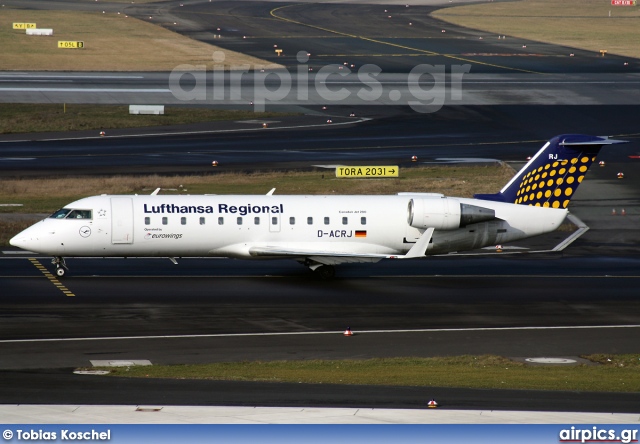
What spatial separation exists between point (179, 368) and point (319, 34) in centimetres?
11765

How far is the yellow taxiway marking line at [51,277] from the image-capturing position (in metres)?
41.8

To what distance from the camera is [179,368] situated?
32000mm

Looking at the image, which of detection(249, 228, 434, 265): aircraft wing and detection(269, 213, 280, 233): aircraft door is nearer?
detection(249, 228, 434, 265): aircraft wing

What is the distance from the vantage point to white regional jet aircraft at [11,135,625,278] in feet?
142

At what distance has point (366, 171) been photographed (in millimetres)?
66750

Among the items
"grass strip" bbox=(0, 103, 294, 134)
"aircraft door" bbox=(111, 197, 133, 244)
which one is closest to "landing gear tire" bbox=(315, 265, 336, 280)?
"aircraft door" bbox=(111, 197, 133, 244)

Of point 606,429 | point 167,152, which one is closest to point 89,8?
point 167,152

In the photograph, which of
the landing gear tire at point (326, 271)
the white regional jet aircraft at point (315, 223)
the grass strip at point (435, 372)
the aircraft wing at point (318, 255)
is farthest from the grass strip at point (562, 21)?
the grass strip at point (435, 372)

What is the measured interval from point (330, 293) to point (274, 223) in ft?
12.6

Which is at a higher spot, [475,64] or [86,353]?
[475,64]

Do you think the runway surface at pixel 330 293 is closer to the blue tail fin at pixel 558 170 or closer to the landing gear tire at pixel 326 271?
the landing gear tire at pixel 326 271

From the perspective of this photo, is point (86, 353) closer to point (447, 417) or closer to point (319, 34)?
point (447, 417)

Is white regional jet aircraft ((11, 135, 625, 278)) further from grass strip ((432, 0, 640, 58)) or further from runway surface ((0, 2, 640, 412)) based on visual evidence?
grass strip ((432, 0, 640, 58))

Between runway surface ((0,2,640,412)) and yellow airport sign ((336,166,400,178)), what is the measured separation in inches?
228
